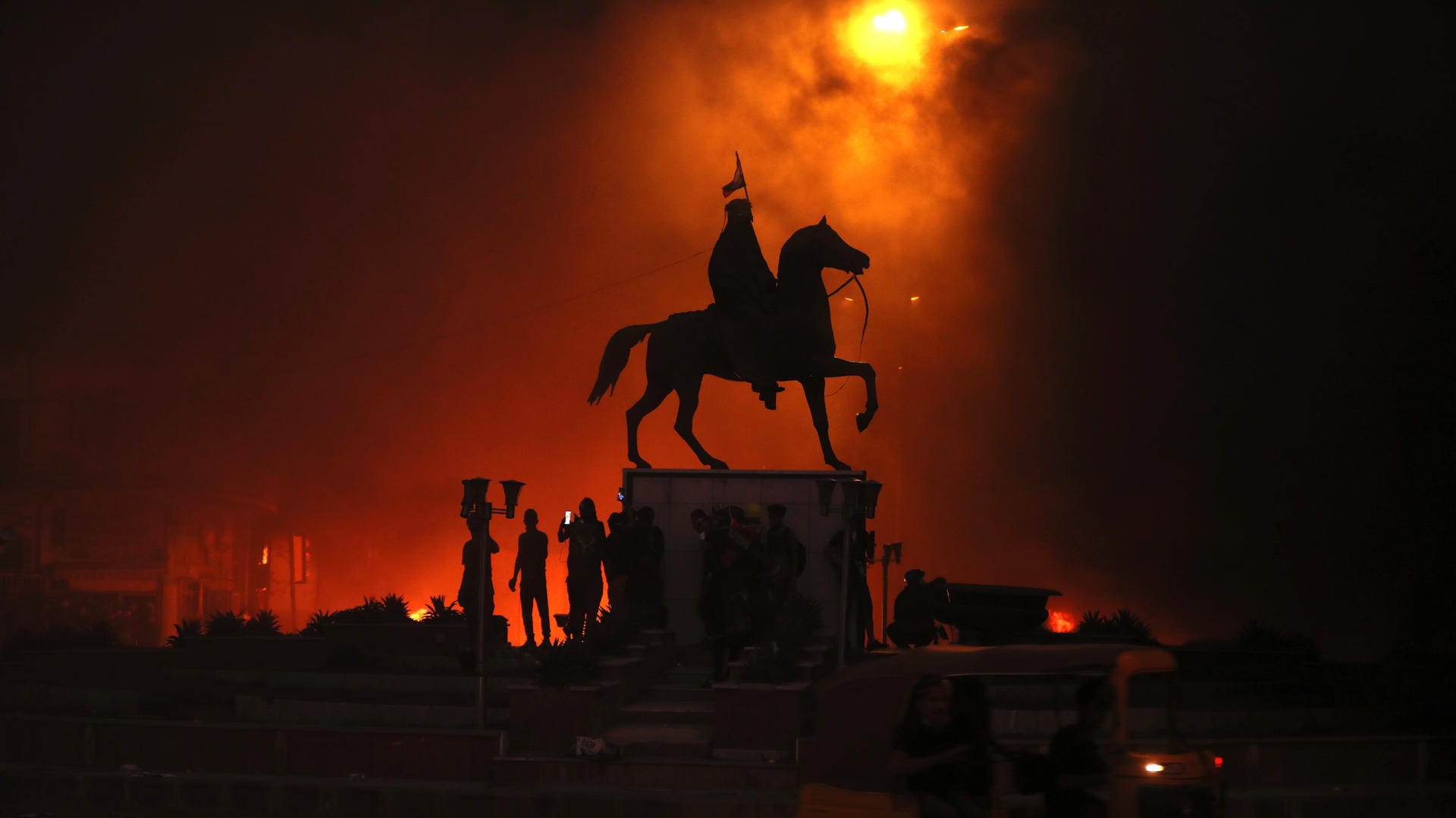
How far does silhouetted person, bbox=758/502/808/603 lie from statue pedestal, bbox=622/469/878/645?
2.54 m

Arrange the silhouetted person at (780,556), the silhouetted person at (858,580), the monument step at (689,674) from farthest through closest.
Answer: the silhouetted person at (858,580) → the monument step at (689,674) → the silhouetted person at (780,556)

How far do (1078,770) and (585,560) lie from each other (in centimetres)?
1231

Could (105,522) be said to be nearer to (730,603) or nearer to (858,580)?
(858,580)

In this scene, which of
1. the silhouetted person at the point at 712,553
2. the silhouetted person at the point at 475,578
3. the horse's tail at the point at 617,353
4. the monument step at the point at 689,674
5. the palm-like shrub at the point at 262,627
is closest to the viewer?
the silhouetted person at the point at 475,578

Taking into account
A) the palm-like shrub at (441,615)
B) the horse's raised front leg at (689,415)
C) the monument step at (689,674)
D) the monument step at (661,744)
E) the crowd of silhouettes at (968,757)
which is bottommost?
the monument step at (661,744)

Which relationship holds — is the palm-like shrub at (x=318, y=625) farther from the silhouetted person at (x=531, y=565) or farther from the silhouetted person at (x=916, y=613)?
the silhouetted person at (x=916, y=613)

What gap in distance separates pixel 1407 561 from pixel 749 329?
601 inches

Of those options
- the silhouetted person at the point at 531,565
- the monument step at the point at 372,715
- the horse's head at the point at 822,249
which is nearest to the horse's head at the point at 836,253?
the horse's head at the point at 822,249

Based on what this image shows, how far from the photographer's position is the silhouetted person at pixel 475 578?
1619cm

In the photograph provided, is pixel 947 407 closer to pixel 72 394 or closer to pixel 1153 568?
pixel 1153 568

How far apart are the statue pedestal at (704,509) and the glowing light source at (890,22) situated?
1756 cm

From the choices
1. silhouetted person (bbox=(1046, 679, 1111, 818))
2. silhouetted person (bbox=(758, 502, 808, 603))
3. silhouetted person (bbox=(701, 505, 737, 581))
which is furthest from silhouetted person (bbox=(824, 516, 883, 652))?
silhouetted person (bbox=(1046, 679, 1111, 818))

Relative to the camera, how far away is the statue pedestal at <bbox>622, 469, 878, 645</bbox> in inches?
814

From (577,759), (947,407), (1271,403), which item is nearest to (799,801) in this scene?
(577,759)
